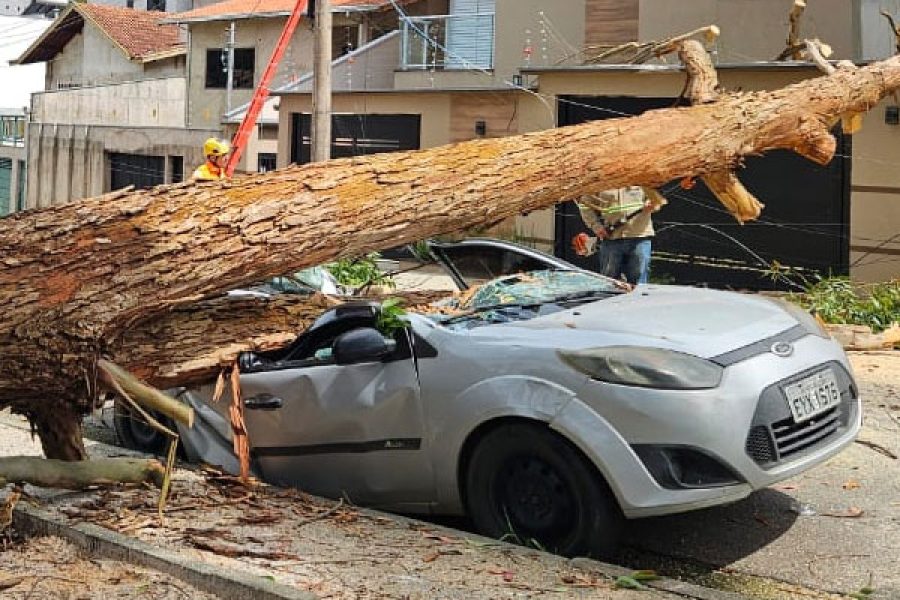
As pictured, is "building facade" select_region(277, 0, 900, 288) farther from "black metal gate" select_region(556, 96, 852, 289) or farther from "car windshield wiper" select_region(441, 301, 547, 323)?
"car windshield wiper" select_region(441, 301, 547, 323)

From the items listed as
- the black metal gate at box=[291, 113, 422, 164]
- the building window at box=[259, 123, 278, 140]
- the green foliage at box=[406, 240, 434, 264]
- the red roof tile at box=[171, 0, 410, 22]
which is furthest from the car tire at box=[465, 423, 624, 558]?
the red roof tile at box=[171, 0, 410, 22]

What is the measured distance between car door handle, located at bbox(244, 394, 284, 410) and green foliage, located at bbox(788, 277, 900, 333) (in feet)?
23.6

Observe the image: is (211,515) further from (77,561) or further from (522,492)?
(522,492)

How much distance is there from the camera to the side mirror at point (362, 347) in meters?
5.40

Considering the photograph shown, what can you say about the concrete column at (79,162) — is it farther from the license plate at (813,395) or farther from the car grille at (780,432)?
the car grille at (780,432)

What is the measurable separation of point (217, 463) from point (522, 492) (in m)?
2.12

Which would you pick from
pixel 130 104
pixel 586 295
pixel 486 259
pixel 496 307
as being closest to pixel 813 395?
pixel 586 295

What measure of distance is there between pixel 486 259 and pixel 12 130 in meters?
34.7

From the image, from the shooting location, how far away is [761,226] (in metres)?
15.5

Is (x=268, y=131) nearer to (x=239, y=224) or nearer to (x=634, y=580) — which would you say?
(x=239, y=224)

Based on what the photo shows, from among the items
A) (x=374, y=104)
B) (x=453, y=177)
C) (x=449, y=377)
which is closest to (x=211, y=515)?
(x=449, y=377)

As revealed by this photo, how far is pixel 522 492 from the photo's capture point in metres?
4.92

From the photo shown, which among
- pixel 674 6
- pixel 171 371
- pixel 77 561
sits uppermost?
pixel 674 6

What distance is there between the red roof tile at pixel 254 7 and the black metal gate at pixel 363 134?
4.73 m
